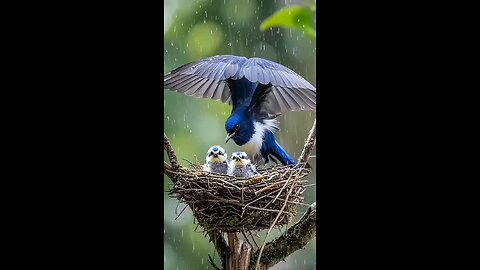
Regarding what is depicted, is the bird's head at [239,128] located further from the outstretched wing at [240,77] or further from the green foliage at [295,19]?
the green foliage at [295,19]

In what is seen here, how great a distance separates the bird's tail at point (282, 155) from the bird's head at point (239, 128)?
7 centimetres

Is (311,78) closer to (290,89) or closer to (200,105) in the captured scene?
(290,89)

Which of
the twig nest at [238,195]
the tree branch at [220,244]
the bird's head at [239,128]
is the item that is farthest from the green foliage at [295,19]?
the tree branch at [220,244]

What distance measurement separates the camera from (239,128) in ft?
6.60

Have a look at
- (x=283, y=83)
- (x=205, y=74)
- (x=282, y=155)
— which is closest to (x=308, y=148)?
(x=282, y=155)

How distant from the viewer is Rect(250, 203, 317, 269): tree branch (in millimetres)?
2035

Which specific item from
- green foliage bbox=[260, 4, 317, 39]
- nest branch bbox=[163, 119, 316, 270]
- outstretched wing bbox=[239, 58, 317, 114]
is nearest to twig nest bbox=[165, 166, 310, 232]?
nest branch bbox=[163, 119, 316, 270]

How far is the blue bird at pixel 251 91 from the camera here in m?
1.97

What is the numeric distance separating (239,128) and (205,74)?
149mm

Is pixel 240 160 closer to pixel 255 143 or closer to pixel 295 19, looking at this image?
pixel 255 143

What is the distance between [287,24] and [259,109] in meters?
0.21

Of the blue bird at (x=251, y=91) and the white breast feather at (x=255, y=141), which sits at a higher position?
the blue bird at (x=251, y=91)

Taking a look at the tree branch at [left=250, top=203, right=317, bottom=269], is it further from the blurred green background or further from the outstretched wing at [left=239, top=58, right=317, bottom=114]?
the outstretched wing at [left=239, top=58, right=317, bottom=114]

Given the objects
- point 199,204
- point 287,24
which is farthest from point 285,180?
point 287,24
